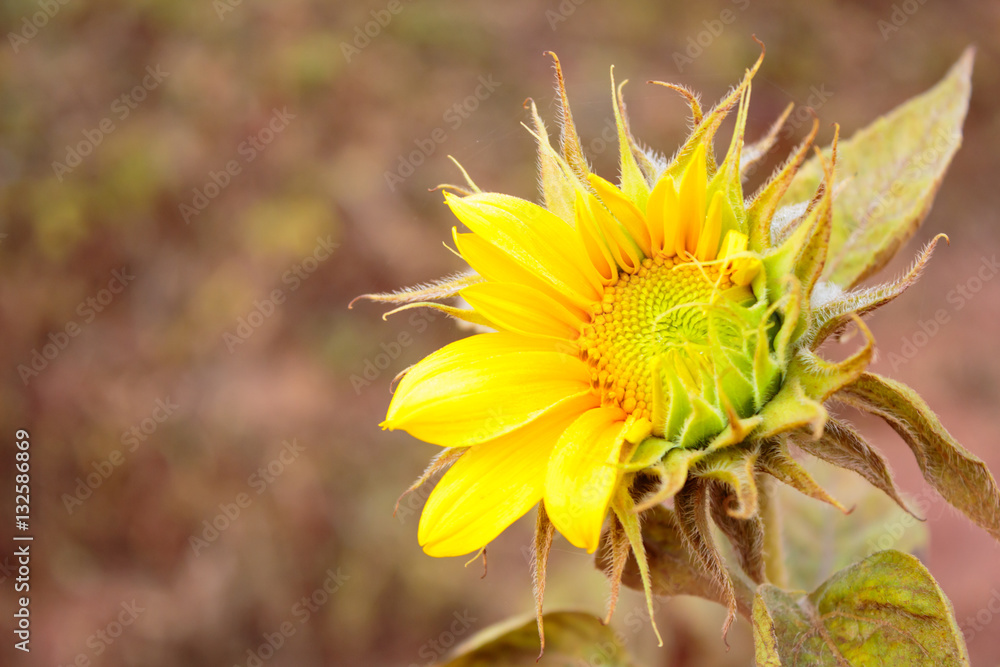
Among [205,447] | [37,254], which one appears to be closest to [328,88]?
[37,254]

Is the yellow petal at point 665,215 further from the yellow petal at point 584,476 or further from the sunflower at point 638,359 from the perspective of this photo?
the yellow petal at point 584,476

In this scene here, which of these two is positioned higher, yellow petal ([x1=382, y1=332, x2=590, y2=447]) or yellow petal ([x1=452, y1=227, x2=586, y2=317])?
yellow petal ([x1=452, y1=227, x2=586, y2=317])

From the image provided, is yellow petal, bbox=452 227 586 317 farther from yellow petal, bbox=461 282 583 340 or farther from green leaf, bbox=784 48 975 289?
green leaf, bbox=784 48 975 289

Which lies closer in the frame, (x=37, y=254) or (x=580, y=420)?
(x=580, y=420)

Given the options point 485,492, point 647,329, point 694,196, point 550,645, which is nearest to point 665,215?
point 694,196

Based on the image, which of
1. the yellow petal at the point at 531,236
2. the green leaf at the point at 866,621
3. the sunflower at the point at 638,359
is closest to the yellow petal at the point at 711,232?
the sunflower at the point at 638,359

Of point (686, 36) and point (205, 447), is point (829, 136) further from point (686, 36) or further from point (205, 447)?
point (205, 447)

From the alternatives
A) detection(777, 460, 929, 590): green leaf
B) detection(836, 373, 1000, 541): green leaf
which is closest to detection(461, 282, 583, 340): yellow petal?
detection(836, 373, 1000, 541): green leaf

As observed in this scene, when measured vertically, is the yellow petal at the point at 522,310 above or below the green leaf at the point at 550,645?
above
